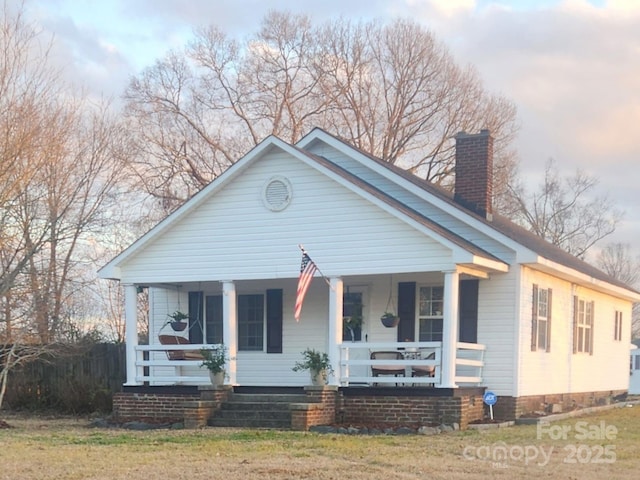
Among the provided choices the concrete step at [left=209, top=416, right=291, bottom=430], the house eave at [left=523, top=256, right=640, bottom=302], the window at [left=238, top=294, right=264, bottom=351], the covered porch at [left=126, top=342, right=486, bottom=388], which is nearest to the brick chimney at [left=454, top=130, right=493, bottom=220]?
the house eave at [left=523, top=256, right=640, bottom=302]

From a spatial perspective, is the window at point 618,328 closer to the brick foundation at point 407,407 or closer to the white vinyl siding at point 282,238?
the brick foundation at point 407,407

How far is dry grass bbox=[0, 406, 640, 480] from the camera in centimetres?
941

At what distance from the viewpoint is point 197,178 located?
33.4 meters

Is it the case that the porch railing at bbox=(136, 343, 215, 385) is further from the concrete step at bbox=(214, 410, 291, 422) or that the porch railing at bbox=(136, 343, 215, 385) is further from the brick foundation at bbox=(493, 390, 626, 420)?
the brick foundation at bbox=(493, 390, 626, 420)

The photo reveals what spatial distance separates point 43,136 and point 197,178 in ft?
50.0

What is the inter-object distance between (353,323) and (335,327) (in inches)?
53.5

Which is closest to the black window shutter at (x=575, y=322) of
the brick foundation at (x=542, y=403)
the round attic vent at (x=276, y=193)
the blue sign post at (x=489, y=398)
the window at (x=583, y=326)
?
the window at (x=583, y=326)

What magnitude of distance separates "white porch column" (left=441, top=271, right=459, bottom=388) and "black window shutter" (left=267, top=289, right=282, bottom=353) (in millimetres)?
4617

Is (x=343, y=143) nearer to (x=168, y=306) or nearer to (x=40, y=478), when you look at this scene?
(x=168, y=306)

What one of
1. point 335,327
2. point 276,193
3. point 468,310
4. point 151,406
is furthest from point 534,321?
point 151,406

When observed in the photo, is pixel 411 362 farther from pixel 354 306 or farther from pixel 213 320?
pixel 213 320

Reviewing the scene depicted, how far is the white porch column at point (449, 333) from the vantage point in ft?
48.3

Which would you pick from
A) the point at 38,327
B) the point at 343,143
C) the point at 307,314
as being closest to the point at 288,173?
the point at 343,143

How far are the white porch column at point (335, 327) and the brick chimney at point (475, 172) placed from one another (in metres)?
4.15
